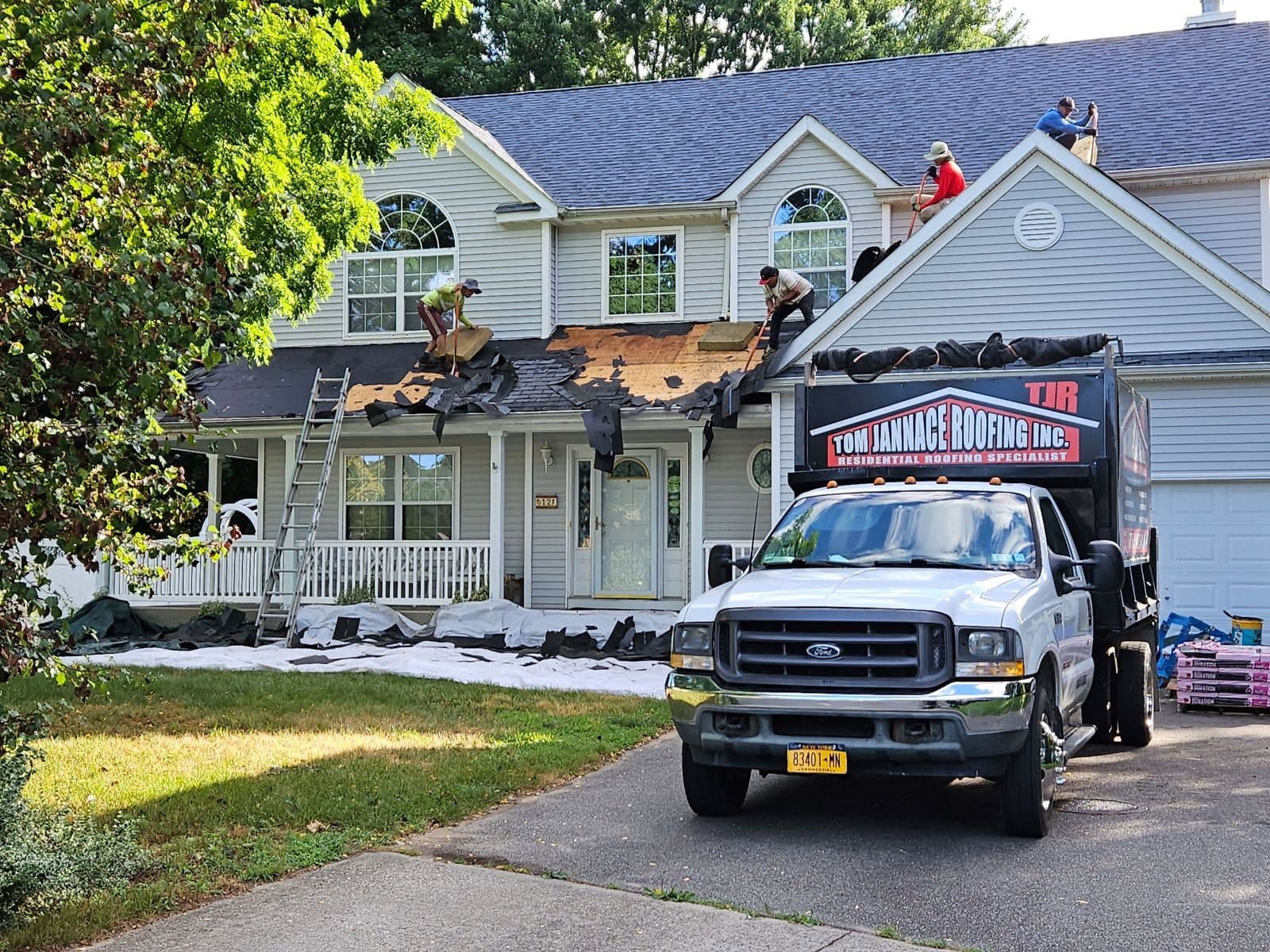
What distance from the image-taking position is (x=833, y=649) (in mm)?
6395

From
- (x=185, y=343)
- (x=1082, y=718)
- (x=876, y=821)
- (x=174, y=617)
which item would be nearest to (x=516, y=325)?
(x=174, y=617)

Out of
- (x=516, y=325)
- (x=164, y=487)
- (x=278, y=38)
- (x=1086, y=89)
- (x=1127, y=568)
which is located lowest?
(x=1127, y=568)

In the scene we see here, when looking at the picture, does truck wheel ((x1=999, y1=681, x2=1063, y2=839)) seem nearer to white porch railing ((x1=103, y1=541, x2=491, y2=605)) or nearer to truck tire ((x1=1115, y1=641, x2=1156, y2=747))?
truck tire ((x1=1115, y1=641, x2=1156, y2=747))

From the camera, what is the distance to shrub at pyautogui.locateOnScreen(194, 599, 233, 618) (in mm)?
16609

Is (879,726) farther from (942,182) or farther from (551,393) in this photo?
(942,182)

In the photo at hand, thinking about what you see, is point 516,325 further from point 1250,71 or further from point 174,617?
point 1250,71

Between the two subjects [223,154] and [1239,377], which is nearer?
[223,154]

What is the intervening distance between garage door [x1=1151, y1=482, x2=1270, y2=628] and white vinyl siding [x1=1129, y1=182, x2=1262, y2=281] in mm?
3576

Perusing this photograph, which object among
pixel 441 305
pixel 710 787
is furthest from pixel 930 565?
pixel 441 305

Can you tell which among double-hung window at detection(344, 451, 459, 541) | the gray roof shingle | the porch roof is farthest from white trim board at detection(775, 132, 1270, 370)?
double-hung window at detection(344, 451, 459, 541)

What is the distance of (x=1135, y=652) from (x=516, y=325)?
11.3m

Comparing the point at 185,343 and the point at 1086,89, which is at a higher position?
the point at 1086,89

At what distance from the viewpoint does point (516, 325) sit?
18.6m

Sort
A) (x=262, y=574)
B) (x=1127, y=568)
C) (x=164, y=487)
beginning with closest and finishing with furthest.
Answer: (x=164, y=487) < (x=1127, y=568) < (x=262, y=574)
